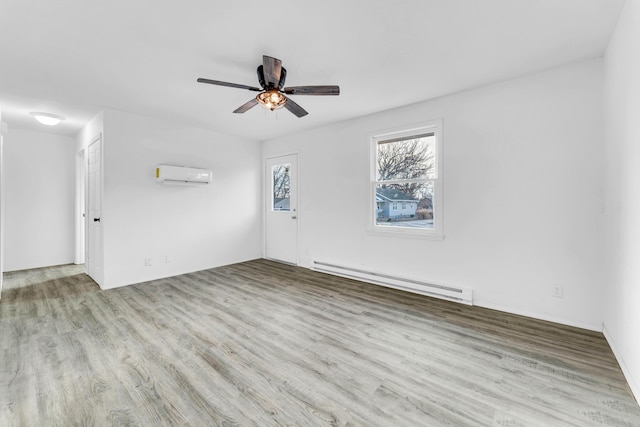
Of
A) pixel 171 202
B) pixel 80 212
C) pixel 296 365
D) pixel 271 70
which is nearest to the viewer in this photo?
pixel 296 365

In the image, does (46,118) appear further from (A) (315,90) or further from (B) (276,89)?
(A) (315,90)

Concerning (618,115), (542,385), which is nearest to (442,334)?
(542,385)

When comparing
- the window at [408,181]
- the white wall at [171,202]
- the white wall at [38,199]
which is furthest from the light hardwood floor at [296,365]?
the white wall at [38,199]

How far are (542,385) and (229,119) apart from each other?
4.66 meters

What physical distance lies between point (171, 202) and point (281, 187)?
2015 mm

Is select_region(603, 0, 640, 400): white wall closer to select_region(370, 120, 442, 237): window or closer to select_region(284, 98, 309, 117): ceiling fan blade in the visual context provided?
select_region(370, 120, 442, 237): window

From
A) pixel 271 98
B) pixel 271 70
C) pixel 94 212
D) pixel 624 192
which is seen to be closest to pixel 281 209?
pixel 94 212

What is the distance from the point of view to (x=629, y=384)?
1798mm

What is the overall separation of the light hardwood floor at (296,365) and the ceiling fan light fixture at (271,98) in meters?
2.20

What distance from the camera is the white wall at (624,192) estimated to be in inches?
68.5

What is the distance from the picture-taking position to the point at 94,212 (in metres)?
4.29

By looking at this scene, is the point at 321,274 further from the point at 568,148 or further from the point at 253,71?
the point at 568,148

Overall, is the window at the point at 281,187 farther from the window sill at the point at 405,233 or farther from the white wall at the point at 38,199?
the white wall at the point at 38,199

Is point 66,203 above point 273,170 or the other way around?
the other way around
